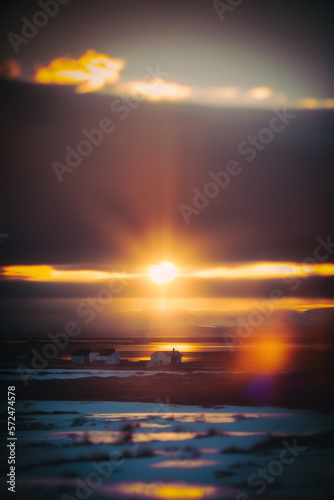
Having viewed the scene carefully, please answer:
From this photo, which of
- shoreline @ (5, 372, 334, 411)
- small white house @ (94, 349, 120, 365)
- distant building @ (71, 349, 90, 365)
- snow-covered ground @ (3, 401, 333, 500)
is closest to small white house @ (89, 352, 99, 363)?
small white house @ (94, 349, 120, 365)

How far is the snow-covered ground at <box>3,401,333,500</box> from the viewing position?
18000 millimetres

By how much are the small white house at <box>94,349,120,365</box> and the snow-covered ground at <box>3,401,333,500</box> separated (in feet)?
134

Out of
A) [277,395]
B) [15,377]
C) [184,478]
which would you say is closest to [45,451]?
[184,478]

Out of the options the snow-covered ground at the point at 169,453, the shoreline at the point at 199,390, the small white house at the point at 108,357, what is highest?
the small white house at the point at 108,357

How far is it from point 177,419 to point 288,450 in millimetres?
8222

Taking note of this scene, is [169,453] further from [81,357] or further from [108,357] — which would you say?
[81,357]

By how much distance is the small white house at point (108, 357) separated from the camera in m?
72.5

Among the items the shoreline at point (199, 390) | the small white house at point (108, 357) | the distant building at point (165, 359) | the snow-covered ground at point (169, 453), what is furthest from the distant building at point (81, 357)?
the snow-covered ground at point (169, 453)

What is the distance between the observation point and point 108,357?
73.3 meters

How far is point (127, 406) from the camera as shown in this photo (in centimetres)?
3391

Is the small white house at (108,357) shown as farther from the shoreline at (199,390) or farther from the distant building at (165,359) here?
the shoreline at (199,390)

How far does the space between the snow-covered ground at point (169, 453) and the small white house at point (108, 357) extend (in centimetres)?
4083

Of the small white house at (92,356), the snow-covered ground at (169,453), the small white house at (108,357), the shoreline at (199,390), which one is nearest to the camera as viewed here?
the snow-covered ground at (169,453)

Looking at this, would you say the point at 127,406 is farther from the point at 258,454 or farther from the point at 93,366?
the point at 93,366
